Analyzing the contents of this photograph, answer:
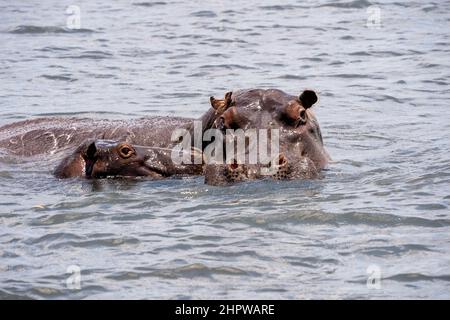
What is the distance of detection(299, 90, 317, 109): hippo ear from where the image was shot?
479 inches

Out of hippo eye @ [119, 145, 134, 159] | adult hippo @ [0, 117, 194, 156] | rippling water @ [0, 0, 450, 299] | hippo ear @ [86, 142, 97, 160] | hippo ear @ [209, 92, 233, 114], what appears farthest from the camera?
adult hippo @ [0, 117, 194, 156]

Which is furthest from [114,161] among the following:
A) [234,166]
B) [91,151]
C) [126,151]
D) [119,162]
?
[234,166]

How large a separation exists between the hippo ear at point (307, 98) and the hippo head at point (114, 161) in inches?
65.7

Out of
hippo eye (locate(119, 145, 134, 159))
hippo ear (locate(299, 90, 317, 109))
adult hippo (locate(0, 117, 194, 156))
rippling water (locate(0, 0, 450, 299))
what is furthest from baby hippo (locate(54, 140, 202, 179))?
hippo ear (locate(299, 90, 317, 109))

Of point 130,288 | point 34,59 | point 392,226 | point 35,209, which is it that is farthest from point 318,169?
point 34,59

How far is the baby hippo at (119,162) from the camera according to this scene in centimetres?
1230

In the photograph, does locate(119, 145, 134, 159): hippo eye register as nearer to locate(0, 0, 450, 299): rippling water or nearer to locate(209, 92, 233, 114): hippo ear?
locate(0, 0, 450, 299): rippling water

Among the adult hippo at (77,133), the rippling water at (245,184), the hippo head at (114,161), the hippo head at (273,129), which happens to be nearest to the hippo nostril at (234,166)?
the hippo head at (273,129)

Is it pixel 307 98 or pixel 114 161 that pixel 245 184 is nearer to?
pixel 307 98

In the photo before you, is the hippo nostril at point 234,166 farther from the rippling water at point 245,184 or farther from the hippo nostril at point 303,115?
the hippo nostril at point 303,115

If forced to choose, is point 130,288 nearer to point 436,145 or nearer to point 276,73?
point 436,145

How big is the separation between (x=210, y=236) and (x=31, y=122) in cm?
566

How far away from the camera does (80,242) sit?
10.0 metres
